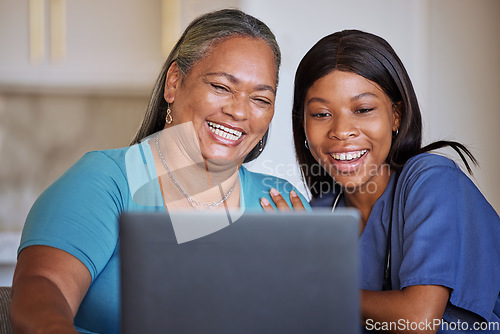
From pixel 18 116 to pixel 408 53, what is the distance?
2151 millimetres

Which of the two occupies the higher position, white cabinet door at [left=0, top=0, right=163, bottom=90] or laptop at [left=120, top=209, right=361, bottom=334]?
white cabinet door at [left=0, top=0, right=163, bottom=90]

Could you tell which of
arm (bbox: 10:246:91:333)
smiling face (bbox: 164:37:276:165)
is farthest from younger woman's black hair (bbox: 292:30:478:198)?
arm (bbox: 10:246:91:333)

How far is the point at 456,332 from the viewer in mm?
1287

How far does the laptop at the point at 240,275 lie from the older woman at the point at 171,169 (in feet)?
0.82

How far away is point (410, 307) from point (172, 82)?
746 millimetres

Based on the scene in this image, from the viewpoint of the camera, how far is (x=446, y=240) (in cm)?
127

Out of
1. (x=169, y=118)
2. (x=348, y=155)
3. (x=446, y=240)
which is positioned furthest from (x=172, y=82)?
(x=446, y=240)

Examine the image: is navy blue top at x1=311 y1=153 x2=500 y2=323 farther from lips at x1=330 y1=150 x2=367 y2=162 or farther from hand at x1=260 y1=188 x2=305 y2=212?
hand at x1=260 y1=188 x2=305 y2=212

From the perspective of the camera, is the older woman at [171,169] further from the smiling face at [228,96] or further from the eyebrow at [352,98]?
the eyebrow at [352,98]

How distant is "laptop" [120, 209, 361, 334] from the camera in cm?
67

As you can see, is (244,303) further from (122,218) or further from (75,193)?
(75,193)

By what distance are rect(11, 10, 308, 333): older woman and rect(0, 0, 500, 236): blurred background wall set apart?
1713 millimetres

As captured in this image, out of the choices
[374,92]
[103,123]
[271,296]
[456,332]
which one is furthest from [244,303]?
[103,123]

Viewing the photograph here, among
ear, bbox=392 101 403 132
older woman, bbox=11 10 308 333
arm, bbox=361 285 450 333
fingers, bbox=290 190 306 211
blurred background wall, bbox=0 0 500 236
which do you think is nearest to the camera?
older woman, bbox=11 10 308 333
